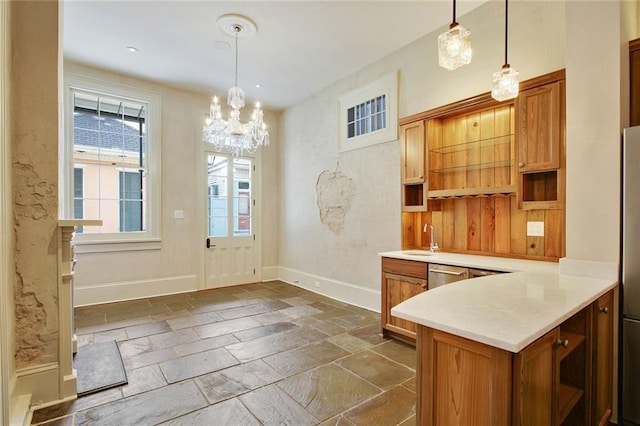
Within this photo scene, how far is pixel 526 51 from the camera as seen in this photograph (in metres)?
2.89

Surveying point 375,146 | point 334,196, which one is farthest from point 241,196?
point 375,146

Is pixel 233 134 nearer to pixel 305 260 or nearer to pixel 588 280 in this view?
pixel 305 260

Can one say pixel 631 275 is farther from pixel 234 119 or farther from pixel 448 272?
pixel 234 119

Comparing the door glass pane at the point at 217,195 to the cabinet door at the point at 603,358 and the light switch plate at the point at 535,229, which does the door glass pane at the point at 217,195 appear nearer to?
the light switch plate at the point at 535,229

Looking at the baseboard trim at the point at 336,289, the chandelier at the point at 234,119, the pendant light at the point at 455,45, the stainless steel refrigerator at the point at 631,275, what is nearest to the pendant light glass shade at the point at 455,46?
the pendant light at the point at 455,45

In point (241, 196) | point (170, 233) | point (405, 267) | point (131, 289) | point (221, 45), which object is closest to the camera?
point (405, 267)

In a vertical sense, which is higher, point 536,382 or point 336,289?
point 536,382

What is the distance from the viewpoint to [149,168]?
16.5ft

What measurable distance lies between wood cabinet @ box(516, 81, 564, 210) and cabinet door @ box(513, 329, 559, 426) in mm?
1654

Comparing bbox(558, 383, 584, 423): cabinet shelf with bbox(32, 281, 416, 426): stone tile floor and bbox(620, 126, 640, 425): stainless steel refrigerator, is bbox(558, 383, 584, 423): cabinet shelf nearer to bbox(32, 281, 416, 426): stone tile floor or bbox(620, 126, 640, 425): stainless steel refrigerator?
bbox(620, 126, 640, 425): stainless steel refrigerator

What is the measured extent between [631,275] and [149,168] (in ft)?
18.4

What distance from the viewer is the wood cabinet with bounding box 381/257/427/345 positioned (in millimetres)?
3090

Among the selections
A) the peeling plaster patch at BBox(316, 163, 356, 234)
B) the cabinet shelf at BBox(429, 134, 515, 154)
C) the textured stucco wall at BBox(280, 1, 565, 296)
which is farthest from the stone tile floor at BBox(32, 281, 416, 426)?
the cabinet shelf at BBox(429, 134, 515, 154)

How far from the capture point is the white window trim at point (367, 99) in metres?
4.02
